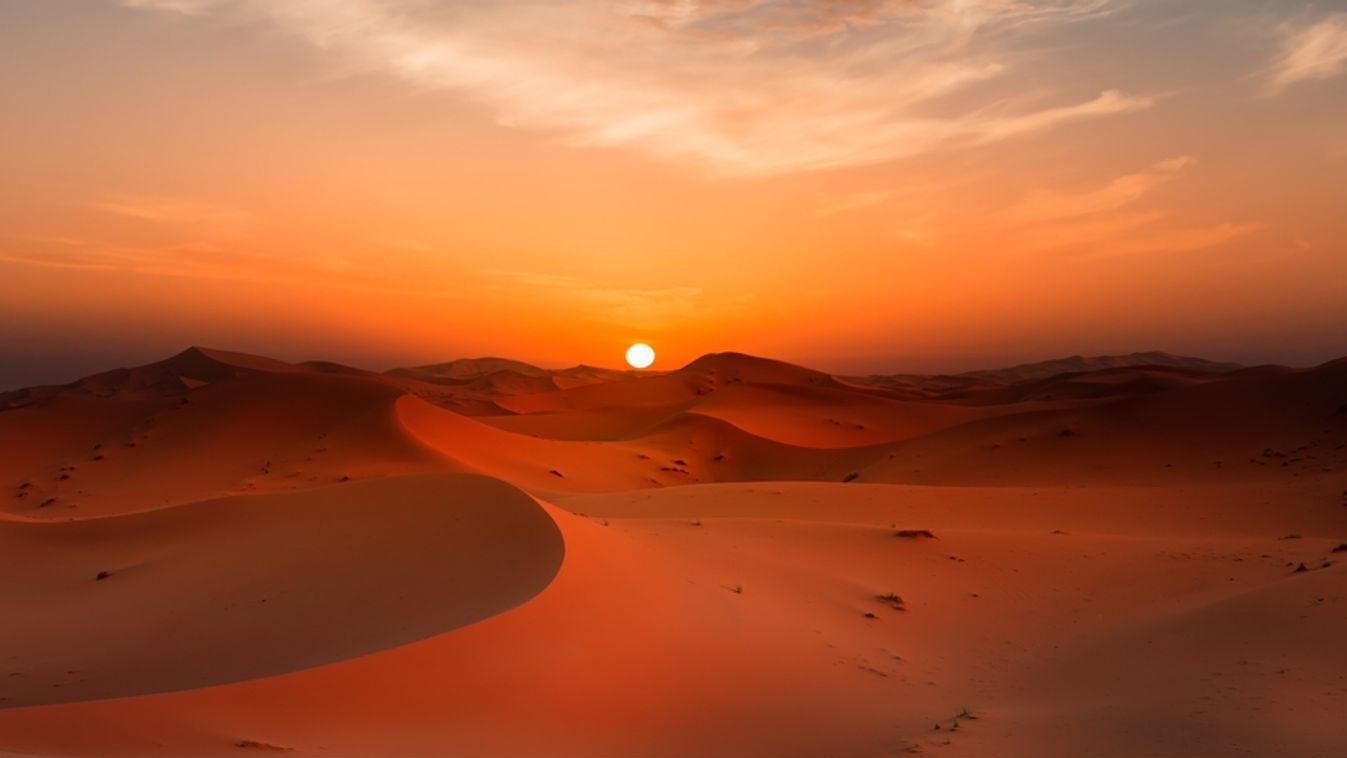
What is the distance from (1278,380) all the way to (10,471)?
45.4 m

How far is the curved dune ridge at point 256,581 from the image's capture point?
7.25 meters

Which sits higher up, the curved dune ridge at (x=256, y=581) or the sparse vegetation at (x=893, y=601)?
the curved dune ridge at (x=256, y=581)

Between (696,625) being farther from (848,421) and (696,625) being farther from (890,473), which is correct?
(848,421)

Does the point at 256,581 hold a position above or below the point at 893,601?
above

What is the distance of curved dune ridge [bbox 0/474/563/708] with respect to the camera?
7246 mm

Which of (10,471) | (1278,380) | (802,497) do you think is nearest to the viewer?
(802,497)

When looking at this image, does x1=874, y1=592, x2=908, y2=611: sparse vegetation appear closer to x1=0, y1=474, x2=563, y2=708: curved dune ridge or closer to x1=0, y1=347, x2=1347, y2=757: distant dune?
x1=0, y1=347, x2=1347, y2=757: distant dune

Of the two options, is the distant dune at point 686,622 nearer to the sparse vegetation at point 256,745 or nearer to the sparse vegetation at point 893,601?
the sparse vegetation at point 256,745

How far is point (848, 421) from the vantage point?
46.8m

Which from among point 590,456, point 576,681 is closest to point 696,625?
point 576,681

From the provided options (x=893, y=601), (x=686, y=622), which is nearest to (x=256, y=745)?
(x=686, y=622)

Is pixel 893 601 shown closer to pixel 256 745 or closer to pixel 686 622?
pixel 686 622

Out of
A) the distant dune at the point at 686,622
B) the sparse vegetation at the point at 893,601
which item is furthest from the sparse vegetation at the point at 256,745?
the sparse vegetation at the point at 893,601

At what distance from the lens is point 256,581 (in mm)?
9109
